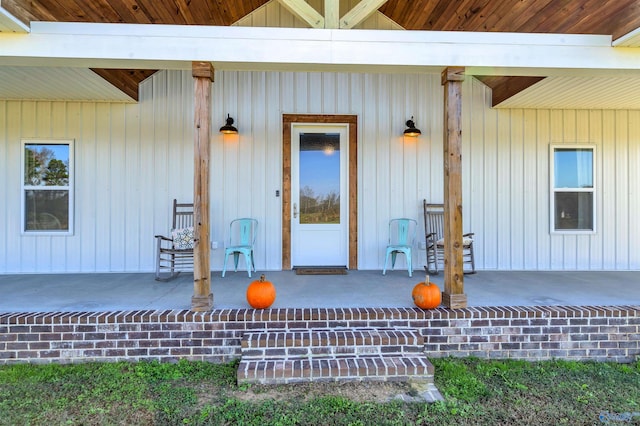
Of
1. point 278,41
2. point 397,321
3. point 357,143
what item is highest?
point 278,41

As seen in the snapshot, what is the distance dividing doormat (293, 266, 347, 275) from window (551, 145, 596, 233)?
3.08 meters

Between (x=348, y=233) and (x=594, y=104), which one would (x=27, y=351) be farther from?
(x=594, y=104)

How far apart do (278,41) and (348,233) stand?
2.65 metres

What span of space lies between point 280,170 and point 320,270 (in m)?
1.43

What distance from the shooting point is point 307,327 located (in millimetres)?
2738

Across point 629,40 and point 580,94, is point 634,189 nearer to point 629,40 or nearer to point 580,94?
point 580,94

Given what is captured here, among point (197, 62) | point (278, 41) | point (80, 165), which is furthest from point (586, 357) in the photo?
point (80, 165)

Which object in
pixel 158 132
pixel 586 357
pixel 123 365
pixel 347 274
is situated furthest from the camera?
pixel 158 132

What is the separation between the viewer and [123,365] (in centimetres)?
261

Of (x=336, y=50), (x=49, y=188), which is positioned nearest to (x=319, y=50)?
(x=336, y=50)

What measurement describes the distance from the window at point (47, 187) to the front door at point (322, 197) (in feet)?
9.90

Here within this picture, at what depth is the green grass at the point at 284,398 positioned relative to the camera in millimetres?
2000

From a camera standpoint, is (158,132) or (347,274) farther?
(158,132)

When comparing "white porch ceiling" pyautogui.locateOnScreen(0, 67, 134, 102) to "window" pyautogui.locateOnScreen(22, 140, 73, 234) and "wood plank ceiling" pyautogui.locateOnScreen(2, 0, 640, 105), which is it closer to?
"wood plank ceiling" pyautogui.locateOnScreen(2, 0, 640, 105)
